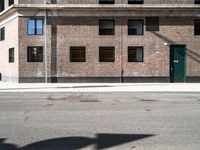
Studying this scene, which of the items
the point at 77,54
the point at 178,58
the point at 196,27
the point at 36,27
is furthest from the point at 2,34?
the point at 196,27

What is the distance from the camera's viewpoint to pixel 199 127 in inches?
436

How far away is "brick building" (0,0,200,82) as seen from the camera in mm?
34250

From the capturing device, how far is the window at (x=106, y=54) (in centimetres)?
3447

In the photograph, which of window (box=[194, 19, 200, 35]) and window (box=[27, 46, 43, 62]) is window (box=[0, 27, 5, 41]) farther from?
window (box=[194, 19, 200, 35])

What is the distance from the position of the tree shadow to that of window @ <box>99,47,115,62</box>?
24677mm

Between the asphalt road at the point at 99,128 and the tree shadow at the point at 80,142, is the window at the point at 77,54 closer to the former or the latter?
the asphalt road at the point at 99,128

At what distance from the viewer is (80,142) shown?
912 centimetres

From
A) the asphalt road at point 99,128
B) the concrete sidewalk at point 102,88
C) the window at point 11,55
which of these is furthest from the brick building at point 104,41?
the asphalt road at point 99,128

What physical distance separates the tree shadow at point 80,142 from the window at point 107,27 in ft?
82.1

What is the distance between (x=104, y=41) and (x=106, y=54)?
1.05m

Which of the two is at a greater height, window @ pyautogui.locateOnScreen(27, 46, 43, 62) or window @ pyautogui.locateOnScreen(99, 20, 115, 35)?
window @ pyautogui.locateOnScreen(99, 20, 115, 35)

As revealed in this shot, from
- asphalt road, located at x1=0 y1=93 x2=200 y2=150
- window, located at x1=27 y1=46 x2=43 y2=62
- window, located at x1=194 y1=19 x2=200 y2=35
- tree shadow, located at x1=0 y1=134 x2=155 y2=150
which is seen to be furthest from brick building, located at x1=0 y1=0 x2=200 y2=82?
tree shadow, located at x1=0 y1=134 x2=155 y2=150

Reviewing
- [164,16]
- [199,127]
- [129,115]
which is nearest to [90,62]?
[164,16]

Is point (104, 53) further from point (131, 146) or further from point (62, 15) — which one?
point (131, 146)
